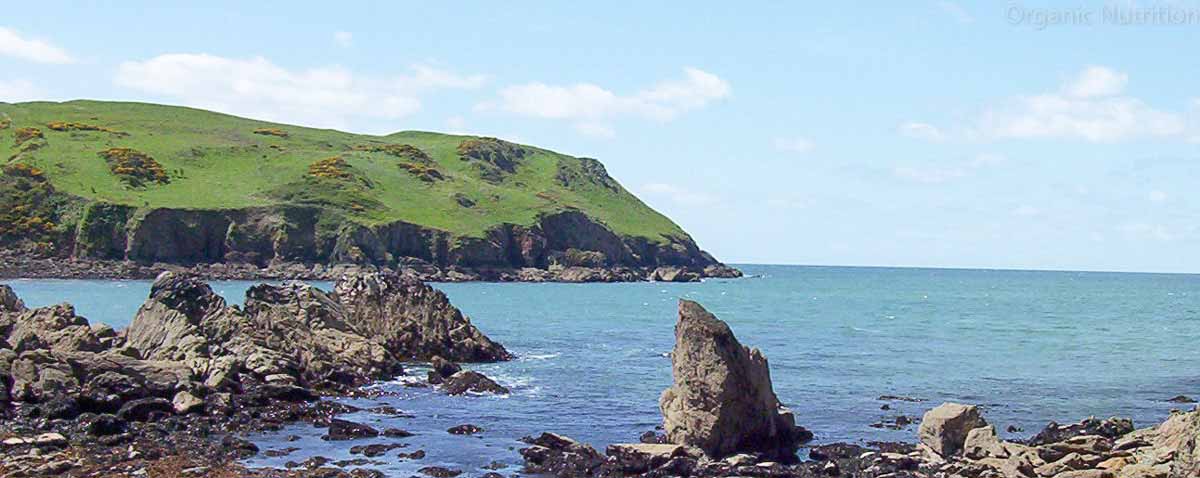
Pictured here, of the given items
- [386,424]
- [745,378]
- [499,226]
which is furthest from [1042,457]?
[499,226]

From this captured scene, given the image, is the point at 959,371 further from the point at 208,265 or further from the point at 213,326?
the point at 208,265

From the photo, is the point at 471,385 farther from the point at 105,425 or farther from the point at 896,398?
the point at 896,398

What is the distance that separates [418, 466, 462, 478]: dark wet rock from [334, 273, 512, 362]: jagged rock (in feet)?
94.6

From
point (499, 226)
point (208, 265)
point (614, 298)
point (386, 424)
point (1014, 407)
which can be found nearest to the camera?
point (386, 424)

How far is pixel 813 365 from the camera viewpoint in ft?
198

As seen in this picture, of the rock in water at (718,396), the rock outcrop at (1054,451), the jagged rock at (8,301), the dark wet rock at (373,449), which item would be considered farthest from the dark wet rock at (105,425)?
the jagged rock at (8,301)

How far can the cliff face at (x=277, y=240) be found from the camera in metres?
148

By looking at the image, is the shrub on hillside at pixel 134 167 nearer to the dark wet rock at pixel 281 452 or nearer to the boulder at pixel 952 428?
the dark wet rock at pixel 281 452

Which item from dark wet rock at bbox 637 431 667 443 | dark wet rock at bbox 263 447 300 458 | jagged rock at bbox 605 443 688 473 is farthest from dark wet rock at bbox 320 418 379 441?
dark wet rock at bbox 637 431 667 443

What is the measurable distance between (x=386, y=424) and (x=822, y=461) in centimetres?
1494

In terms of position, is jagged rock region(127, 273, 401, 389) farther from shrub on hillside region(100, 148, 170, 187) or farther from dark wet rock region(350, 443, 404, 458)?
shrub on hillside region(100, 148, 170, 187)

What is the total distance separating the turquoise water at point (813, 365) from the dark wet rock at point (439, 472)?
0.66m

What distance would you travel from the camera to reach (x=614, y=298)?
455 ft

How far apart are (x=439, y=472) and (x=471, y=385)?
1776cm
